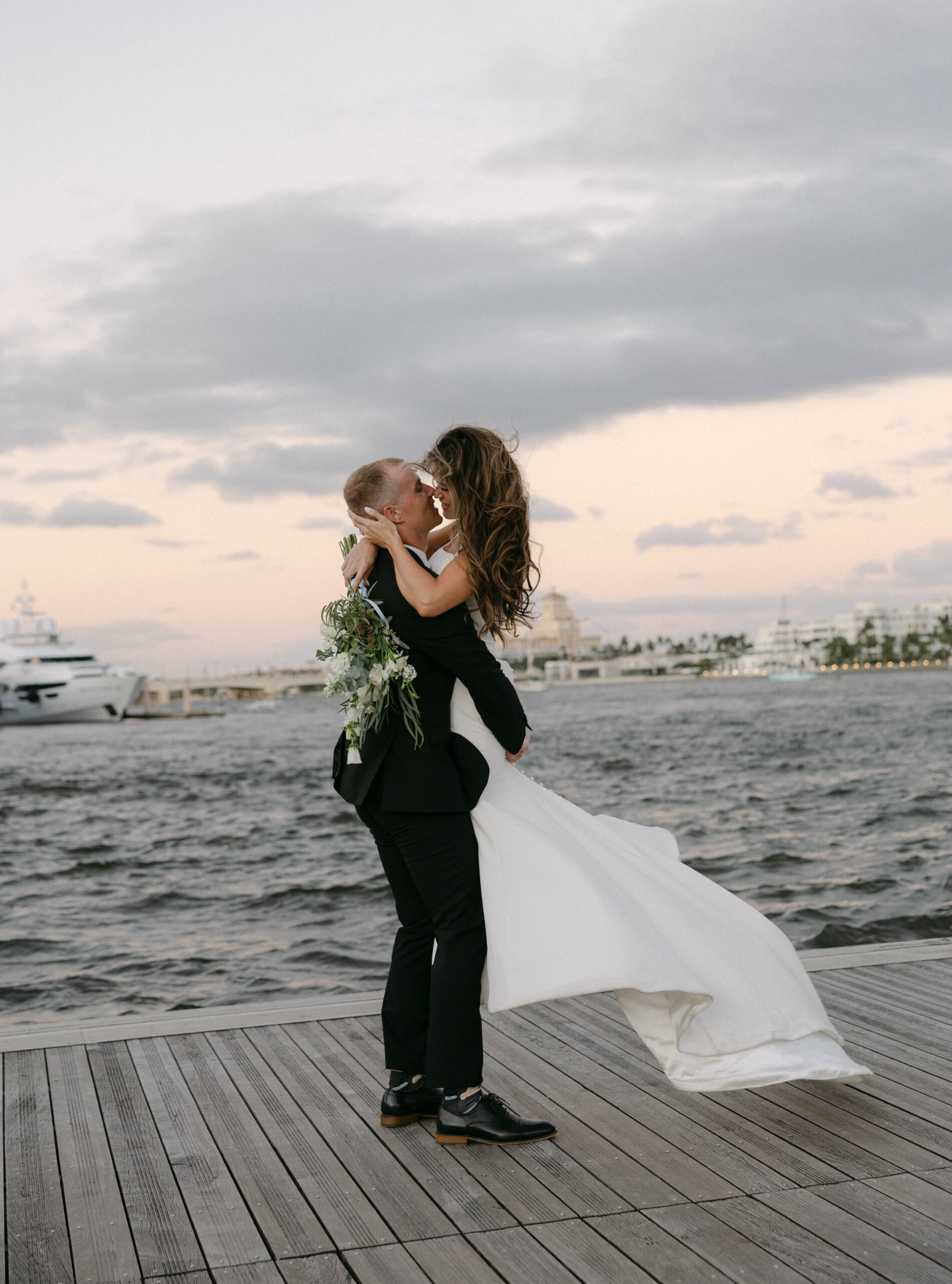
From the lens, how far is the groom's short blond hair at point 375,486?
2848mm

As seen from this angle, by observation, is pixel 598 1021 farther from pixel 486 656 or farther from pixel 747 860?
pixel 747 860

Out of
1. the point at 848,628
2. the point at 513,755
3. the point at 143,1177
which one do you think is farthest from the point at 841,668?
the point at 143,1177

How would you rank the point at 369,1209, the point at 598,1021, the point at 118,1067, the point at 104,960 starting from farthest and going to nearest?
the point at 104,960 → the point at 598,1021 → the point at 118,1067 → the point at 369,1209

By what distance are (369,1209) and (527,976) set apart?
613 millimetres

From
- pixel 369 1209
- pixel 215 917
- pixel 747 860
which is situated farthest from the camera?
pixel 747 860

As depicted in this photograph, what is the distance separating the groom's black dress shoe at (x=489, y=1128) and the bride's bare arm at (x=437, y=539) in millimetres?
1398

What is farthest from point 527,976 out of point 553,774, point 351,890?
point 553,774

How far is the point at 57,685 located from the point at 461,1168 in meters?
74.0

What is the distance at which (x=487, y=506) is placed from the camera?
2732 mm

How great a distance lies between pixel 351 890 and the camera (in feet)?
37.1

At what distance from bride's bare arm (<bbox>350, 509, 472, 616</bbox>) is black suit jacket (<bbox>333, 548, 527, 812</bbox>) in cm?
4

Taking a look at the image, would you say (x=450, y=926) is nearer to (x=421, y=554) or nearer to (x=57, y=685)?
(x=421, y=554)

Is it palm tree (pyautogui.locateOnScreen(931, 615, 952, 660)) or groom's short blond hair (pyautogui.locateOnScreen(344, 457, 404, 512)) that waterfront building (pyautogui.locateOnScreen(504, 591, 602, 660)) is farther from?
groom's short blond hair (pyautogui.locateOnScreen(344, 457, 404, 512))

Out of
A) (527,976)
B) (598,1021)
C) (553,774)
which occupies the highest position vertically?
(527,976)
